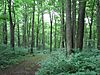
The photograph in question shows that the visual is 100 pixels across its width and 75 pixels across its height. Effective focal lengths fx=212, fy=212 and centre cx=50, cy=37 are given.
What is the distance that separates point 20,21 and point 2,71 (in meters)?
26.2

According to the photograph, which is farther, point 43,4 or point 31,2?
point 43,4

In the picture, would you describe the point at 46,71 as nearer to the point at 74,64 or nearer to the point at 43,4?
the point at 74,64

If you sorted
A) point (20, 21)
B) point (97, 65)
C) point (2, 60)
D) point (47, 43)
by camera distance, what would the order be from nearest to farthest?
1. point (97, 65)
2. point (2, 60)
3. point (20, 21)
4. point (47, 43)

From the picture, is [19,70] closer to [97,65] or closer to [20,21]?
[97,65]

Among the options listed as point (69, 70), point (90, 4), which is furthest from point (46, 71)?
point (90, 4)

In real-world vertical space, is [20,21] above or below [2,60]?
above

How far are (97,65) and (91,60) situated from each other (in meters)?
0.64

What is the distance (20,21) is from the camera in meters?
39.4

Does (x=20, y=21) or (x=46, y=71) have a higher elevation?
(x=20, y=21)

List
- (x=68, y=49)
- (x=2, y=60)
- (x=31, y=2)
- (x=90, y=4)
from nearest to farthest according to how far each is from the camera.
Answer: (x=68, y=49)
(x=2, y=60)
(x=31, y=2)
(x=90, y=4)

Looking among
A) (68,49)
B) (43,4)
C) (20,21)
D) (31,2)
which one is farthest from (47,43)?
(68,49)

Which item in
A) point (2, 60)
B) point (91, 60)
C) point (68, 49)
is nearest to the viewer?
point (91, 60)

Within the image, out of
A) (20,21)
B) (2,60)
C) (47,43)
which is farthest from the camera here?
(47,43)

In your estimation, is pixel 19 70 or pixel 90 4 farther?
pixel 90 4
